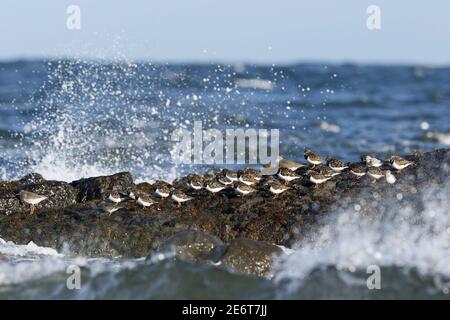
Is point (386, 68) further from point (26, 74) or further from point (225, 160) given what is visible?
point (225, 160)

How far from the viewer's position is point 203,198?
45.5 ft

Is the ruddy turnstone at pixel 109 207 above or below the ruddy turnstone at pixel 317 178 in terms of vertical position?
below

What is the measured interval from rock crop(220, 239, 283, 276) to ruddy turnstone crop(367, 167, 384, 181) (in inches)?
116

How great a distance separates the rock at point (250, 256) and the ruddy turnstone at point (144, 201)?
7.28 feet

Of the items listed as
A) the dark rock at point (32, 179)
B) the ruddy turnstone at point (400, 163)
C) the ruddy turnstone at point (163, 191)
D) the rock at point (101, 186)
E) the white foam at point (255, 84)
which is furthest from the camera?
the white foam at point (255, 84)

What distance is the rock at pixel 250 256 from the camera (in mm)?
11547

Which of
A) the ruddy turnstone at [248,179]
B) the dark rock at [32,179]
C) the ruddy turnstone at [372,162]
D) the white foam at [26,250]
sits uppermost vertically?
the ruddy turnstone at [372,162]

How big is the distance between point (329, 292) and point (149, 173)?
9.53m

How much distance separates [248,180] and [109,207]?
2225 mm

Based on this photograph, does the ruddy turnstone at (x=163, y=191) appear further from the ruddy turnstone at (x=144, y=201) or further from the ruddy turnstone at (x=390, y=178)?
the ruddy turnstone at (x=390, y=178)

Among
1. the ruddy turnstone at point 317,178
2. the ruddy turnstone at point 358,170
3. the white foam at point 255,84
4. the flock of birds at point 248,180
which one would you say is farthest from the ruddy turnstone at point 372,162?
the white foam at point 255,84

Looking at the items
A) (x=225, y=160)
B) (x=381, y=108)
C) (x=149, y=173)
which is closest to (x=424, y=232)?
(x=149, y=173)

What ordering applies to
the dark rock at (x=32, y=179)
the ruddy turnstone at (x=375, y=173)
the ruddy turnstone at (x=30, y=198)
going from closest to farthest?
the ruddy turnstone at (x=30, y=198) → the ruddy turnstone at (x=375, y=173) → the dark rock at (x=32, y=179)

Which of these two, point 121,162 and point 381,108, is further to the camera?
point 381,108
